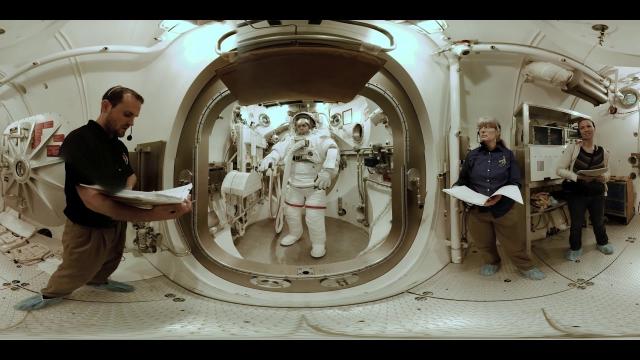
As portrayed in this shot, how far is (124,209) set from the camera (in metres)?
0.72

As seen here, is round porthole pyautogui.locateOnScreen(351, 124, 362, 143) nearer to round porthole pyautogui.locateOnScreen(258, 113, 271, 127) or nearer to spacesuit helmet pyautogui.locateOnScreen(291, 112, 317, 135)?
spacesuit helmet pyautogui.locateOnScreen(291, 112, 317, 135)

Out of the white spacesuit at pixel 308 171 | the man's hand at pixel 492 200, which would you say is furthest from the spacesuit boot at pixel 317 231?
the man's hand at pixel 492 200

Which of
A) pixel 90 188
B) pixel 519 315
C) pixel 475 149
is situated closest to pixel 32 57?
pixel 90 188

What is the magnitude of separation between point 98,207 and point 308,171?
0.92 metres

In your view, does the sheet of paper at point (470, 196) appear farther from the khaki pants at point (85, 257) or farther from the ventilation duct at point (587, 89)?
the khaki pants at point (85, 257)

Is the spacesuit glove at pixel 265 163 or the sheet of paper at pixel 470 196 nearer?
the sheet of paper at pixel 470 196

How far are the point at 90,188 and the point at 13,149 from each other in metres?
0.35

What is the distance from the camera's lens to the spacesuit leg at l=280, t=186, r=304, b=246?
149 centimetres

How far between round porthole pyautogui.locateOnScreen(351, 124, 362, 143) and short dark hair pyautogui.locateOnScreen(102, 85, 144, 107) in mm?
880

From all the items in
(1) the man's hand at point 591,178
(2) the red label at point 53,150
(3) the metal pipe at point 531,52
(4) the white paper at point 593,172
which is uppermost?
(3) the metal pipe at point 531,52

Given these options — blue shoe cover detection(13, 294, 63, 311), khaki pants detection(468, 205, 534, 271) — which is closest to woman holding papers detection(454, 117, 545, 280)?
khaki pants detection(468, 205, 534, 271)

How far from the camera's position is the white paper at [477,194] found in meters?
0.76

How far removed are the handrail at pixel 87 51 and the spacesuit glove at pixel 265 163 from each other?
59 centimetres

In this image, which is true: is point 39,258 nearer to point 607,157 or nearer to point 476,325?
point 476,325
